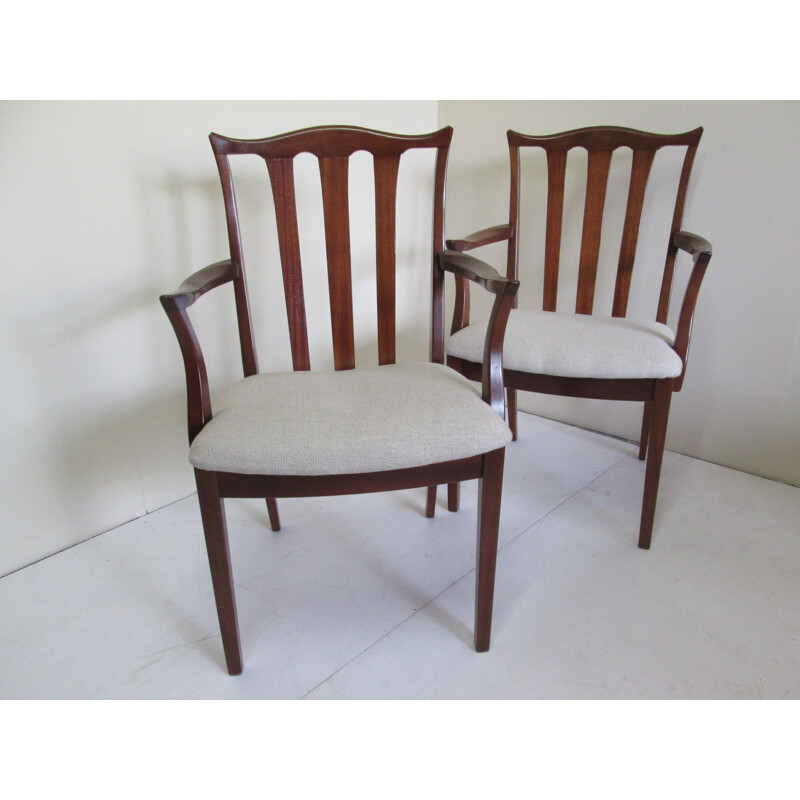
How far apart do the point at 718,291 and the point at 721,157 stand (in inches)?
14.3

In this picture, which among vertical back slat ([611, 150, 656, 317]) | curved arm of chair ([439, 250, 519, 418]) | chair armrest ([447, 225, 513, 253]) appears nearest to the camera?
curved arm of chair ([439, 250, 519, 418])

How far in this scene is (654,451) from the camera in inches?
48.4

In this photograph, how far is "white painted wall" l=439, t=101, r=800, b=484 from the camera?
1.40 m

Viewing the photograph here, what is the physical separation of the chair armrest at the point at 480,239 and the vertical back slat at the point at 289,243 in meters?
0.38

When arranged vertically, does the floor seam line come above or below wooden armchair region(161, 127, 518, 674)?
below

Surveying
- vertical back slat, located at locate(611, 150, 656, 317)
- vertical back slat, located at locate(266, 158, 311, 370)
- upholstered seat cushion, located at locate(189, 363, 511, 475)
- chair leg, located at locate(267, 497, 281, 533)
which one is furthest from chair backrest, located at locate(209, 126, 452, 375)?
vertical back slat, located at locate(611, 150, 656, 317)

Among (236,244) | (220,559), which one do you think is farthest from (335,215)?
(220,559)

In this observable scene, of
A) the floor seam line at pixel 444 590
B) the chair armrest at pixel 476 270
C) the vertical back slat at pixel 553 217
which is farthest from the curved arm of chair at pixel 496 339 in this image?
the vertical back slat at pixel 553 217

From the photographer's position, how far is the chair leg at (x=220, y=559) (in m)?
0.86

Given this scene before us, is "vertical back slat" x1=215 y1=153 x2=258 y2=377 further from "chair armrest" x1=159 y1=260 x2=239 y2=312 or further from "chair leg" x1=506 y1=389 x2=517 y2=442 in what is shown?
"chair leg" x1=506 y1=389 x2=517 y2=442

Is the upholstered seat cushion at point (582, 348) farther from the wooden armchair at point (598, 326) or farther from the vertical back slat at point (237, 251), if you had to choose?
the vertical back slat at point (237, 251)

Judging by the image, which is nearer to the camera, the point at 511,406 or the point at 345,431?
the point at 345,431

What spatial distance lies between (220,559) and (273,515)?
1.61 feet

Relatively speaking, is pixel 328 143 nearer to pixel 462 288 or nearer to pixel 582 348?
pixel 462 288
